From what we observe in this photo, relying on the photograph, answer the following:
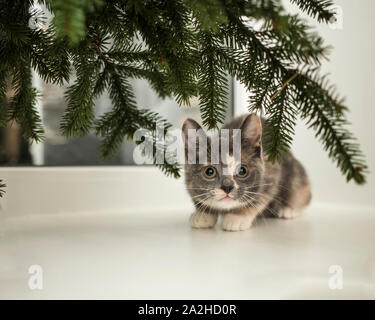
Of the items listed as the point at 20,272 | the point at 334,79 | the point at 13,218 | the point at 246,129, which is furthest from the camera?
the point at 334,79

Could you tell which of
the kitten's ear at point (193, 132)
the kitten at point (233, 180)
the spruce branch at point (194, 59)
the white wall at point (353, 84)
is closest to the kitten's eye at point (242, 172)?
the kitten at point (233, 180)

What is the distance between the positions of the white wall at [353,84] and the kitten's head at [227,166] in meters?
0.61

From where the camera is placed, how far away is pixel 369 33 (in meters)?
1.39

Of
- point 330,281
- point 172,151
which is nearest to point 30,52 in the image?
point 172,151

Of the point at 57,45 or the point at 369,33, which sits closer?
the point at 57,45

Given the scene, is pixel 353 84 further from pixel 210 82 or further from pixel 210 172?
pixel 210 82

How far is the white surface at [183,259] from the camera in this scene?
2.18 feet

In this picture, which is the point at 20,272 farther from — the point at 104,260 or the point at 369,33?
the point at 369,33

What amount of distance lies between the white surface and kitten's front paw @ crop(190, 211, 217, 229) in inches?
1.3

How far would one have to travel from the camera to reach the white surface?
2.18 feet

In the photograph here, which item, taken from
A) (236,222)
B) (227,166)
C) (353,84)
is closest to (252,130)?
(227,166)

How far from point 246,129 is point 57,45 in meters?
0.57

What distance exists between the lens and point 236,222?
1123 mm

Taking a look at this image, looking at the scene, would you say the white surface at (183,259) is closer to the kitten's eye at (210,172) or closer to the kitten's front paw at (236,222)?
the kitten's front paw at (236,222)
